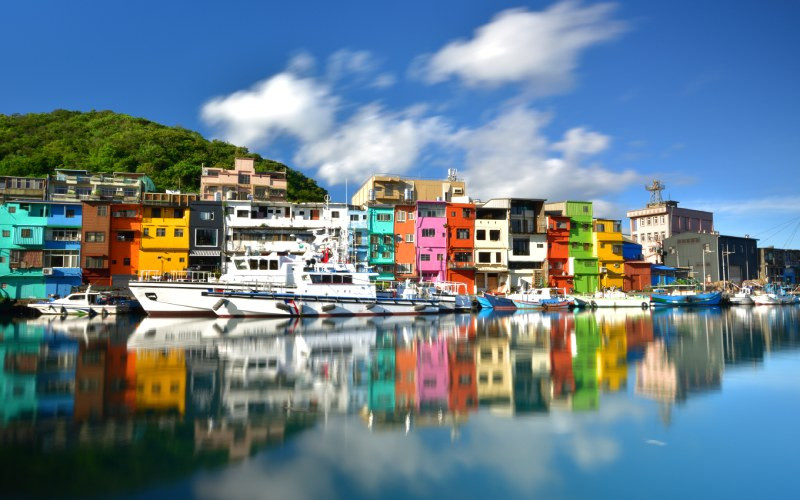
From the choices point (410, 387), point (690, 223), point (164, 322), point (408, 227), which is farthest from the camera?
point (690, 223)

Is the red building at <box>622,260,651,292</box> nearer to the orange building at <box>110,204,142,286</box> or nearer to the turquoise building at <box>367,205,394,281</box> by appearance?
the turquoise building at <box>367,205,394,281</box>

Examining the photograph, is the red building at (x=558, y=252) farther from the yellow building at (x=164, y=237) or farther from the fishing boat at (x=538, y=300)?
the yellow building at (x=164, y=237)

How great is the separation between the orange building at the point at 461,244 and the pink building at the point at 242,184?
64.4 ft

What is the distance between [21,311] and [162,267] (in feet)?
35.8

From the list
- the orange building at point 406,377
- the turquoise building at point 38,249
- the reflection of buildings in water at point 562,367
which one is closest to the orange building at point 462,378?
the orange building at point 406,377

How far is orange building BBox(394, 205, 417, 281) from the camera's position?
171ft

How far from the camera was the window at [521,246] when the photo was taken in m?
56.4

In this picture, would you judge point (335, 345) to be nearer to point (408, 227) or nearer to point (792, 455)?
point (792, 455)

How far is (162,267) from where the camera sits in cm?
4591

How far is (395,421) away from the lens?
10.6 meters

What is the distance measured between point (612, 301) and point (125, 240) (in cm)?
4816

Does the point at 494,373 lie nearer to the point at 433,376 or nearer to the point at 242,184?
the point at 433,376

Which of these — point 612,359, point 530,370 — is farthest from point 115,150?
point 612,359

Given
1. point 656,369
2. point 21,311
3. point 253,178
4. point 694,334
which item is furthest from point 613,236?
point 21,311
